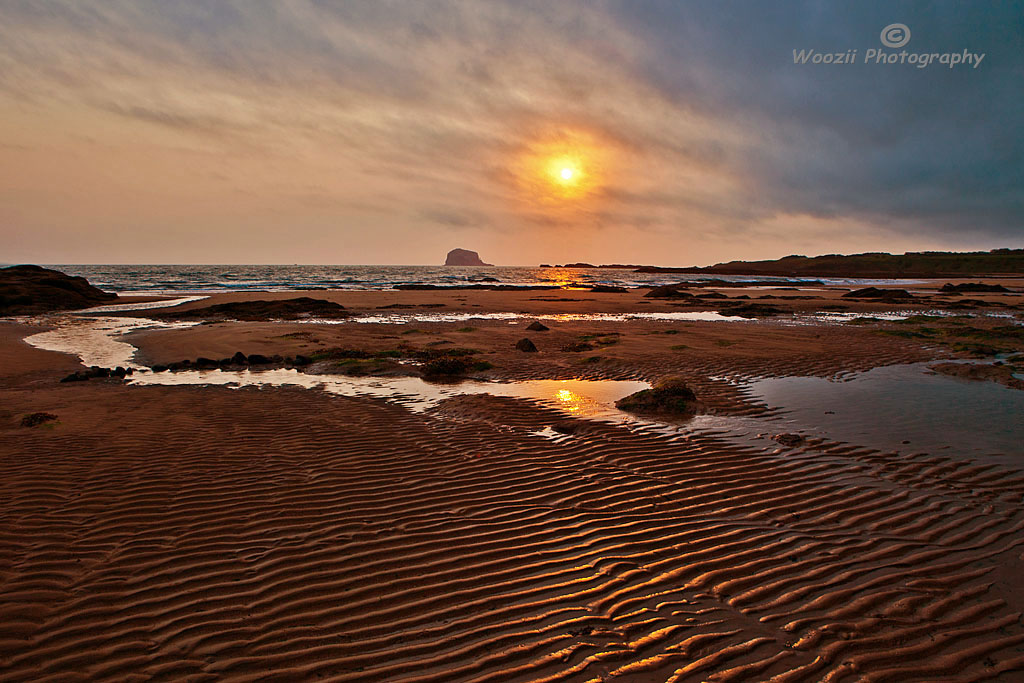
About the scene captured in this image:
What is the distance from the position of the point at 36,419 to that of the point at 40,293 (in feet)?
106

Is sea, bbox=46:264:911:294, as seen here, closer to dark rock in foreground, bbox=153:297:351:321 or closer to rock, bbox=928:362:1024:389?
dark rock in foreground, bbox=153:297:351:321

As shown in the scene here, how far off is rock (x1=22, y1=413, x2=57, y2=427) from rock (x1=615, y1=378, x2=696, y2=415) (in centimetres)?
998

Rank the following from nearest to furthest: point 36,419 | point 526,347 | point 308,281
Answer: point 36,419 → point 526,347 → point 308,281

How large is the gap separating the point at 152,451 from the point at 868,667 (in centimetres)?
861

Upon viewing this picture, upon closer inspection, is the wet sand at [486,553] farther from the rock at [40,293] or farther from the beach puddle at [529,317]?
the rock at [40,293]

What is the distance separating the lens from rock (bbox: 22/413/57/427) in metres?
8.50

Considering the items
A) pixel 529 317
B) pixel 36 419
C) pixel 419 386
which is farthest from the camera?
pixel 529 317

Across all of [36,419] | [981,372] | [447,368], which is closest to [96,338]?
[36,419]

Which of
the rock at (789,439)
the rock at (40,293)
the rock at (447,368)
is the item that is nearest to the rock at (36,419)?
the rock at (447,368)

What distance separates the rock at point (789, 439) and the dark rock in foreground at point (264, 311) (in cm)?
2400

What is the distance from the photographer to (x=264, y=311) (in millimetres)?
28422

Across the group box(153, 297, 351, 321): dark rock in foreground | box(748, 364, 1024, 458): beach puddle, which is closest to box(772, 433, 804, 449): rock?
box(748, 364, 1024, 458): beach puddle

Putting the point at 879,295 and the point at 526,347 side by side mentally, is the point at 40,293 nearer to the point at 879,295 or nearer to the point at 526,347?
the point at 526,347

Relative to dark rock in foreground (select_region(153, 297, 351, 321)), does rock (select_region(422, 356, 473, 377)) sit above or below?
below
